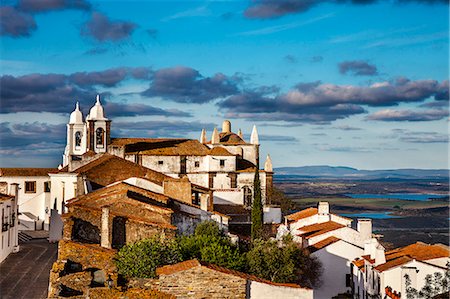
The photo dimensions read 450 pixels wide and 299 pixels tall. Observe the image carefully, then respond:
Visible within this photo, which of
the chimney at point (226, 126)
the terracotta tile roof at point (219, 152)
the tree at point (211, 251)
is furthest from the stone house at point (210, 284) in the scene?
the chimney at point (226, 126)

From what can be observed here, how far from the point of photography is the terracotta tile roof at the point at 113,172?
51094 millimetres

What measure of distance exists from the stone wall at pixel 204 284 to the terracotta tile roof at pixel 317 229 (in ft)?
66.5

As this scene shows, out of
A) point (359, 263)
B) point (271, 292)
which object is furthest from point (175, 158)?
point (271, 292)

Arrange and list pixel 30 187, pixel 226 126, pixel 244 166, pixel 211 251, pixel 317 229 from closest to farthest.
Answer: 1. pixel 211 251
2. pixel 317 229
3. pixel 30 187
4. pixel 244 166
5. pixel 226 126

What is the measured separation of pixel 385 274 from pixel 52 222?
26.5 metres

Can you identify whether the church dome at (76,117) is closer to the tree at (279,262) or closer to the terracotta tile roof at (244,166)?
the terracotta tile roof at (244,166)

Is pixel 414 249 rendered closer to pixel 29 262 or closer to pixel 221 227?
pixel 221 227

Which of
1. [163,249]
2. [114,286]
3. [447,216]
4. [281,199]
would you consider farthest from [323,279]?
[447,216]

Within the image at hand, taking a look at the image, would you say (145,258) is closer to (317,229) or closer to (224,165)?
(317,229)

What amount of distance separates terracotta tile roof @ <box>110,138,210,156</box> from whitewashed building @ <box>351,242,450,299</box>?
41.9m

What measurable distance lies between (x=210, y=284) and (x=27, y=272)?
1287 centimetres

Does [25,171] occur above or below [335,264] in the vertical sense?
above

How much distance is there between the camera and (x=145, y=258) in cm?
2872

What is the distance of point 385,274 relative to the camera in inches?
1288
